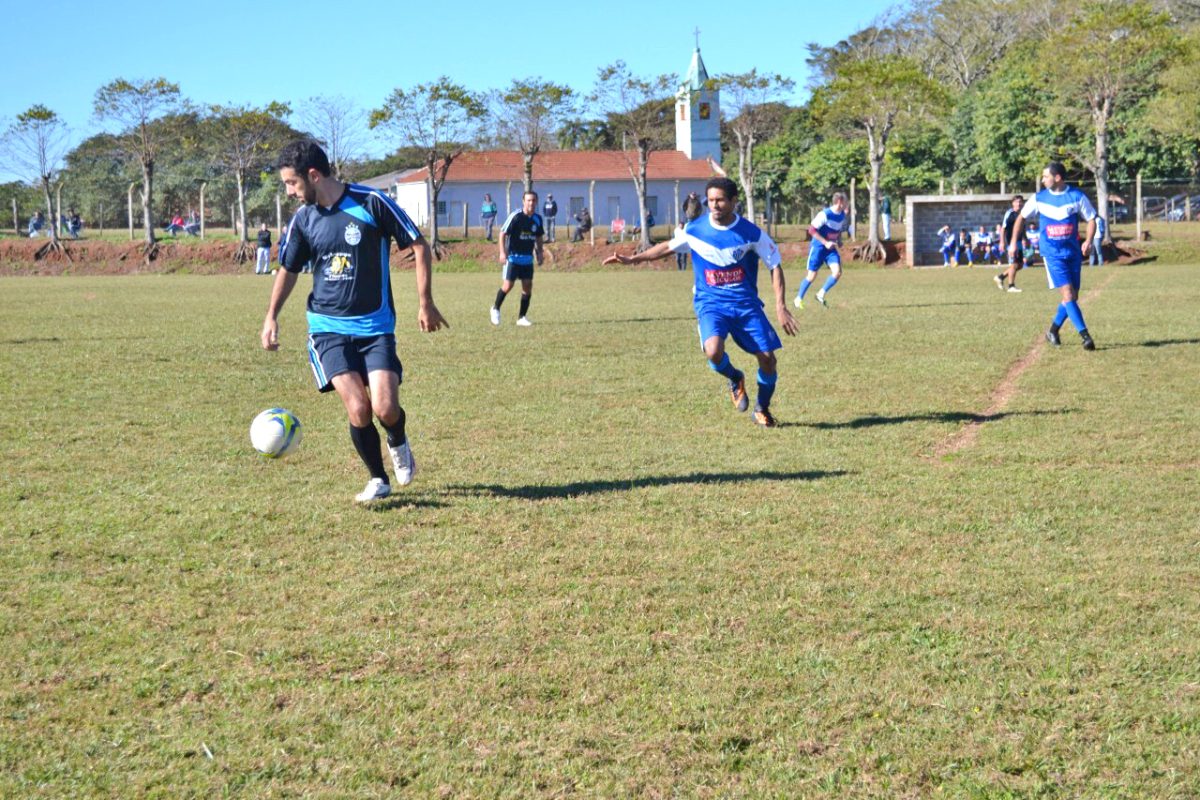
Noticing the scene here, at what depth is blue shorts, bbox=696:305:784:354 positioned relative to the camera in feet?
31.6

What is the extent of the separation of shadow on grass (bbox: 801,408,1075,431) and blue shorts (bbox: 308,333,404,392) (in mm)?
3837

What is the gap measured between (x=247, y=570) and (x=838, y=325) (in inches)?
551

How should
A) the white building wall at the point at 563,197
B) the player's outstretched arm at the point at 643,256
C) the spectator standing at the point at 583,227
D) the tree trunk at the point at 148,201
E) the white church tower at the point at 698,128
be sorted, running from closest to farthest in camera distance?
1. the player's outstretched arm at the point at 643,256
2. the tree trunk at the point at 148,201
3. the spectator standing at the point at 583,227
4. the white building wall at the point at 563,197
5. the white church tower at the point at 698,128

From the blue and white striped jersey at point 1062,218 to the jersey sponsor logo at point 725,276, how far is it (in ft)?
19.1

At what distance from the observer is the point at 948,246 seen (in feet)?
136

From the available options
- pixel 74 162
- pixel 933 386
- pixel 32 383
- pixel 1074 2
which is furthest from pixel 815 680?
pixel 74 162

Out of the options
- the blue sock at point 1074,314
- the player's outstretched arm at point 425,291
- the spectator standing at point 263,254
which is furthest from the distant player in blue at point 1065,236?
the spectator standing at point 263,254

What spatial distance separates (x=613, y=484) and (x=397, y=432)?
1.34 meters

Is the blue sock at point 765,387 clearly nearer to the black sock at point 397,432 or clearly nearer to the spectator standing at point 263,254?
the black sock at point 397,432

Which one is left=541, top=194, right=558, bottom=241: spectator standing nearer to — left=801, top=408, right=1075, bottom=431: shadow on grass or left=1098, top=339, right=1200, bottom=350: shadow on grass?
left=1098, top=339, right=1200, bottom=350: shadow on grass

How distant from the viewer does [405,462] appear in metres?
7.33

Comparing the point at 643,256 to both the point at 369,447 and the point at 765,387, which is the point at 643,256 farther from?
the point at 369,447

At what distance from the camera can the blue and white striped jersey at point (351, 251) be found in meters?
6.95

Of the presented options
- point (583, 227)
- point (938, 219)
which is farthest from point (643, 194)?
point (938, 219)
